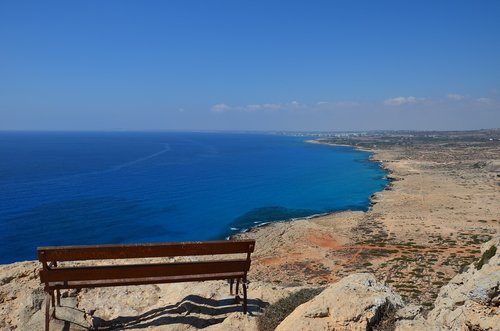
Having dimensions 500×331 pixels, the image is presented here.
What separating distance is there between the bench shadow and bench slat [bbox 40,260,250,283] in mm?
841

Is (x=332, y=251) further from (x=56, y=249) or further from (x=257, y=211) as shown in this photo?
(x=56, y=249)

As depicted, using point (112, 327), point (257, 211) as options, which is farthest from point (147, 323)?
point (257, 211)

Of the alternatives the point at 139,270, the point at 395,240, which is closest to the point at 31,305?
the point at 139,270

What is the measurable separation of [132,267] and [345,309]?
349 cm

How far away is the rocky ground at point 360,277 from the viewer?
4.94 meters

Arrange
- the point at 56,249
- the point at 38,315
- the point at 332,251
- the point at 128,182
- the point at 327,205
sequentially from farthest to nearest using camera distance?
the point at 128,182, the point at 327,205, the point at 332,251, the point at 38,315, the point at 56,249

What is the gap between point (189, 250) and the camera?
592 cm

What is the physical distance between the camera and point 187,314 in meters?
6.53

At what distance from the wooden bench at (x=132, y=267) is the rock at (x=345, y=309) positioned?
1.56 m

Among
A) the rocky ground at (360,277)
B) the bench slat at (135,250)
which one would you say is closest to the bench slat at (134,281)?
the bench slat at (135,250)

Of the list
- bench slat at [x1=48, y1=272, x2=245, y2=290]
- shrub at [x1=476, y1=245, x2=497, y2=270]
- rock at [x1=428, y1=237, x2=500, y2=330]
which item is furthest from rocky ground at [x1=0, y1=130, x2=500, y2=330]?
bench slat at [x1=48, y1=272, x2=245, y2=290]

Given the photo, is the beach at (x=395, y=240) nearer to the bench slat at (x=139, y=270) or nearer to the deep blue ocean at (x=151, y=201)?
the bench slat at (x=139, y=270)

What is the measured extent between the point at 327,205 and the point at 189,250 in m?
50.8

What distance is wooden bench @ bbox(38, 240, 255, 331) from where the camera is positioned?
5.42 meters
